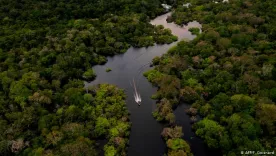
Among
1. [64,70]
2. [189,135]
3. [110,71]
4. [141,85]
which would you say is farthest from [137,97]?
[64,70]

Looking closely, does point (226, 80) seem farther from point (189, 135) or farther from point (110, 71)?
point (110, 71)

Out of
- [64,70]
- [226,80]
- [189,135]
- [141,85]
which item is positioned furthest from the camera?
[64,70]

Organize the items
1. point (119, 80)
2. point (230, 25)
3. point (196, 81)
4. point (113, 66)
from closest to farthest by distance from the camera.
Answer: point (196, 81), point (119, 80), point (113, 66), point (230, 25)

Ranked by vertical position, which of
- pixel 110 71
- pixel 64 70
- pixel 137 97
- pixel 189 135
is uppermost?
pixel 64 70

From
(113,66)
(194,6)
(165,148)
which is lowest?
(165,148)

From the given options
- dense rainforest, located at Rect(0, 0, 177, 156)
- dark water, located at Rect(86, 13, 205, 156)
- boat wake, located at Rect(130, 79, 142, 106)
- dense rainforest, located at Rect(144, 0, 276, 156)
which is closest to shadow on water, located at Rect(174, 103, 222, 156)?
dark water, located at Rect(86, 13, 205, 156)

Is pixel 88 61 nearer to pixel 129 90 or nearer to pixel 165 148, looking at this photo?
pixel 129 90

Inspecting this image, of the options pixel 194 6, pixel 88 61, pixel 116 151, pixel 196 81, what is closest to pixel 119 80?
pixel 88 61
